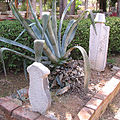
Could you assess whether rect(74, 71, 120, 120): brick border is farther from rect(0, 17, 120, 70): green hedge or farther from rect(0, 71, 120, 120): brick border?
rect(0, 17, 120, 70): green hedge

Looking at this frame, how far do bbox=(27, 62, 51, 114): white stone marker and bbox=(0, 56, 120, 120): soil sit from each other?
0.14 metres

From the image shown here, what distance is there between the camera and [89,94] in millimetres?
2506

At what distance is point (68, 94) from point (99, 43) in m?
1.26

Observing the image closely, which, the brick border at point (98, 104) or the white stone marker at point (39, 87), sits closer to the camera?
the white stone marker at point (39, 87)

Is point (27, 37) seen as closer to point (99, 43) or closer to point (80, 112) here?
point (99, 43)

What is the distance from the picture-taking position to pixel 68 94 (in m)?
2.46

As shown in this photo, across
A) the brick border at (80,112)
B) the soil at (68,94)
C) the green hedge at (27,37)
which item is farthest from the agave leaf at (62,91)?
the green hedge at (27,37)

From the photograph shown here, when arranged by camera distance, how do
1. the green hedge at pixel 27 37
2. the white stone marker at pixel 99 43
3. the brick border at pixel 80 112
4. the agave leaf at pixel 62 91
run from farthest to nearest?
1. the white stone marker at pixel 99 43
2. the green hedge at pixel 27 37
3. the agave leaf at pixel 62 91
4. the brick border at pixel 80 112

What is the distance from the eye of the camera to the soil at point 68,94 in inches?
80.8

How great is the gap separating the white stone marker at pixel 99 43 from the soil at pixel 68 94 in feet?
0.63

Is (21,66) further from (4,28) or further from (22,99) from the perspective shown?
(22,99)

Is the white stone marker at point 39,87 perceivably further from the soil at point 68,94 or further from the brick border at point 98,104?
the brick border at point 98,104

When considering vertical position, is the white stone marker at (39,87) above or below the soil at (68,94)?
above

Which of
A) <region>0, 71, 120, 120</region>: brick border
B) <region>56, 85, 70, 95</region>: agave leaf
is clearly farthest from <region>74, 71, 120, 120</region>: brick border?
<region>56, 85, 70, 95</region>: agave leaf
